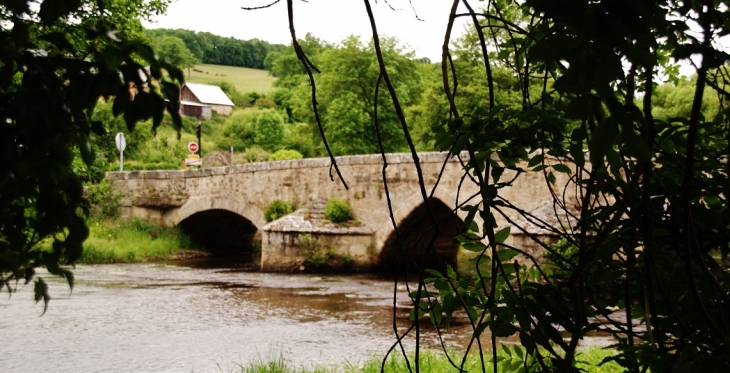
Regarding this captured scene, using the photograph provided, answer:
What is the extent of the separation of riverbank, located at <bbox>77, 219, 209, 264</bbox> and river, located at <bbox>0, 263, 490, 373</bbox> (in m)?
2.24

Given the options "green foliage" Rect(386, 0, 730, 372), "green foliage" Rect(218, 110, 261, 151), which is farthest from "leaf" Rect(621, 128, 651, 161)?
"green foliage" Rect(218, 110, 261, 151)

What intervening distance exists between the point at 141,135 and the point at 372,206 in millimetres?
15021

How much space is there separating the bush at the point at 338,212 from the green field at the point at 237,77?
5126cm

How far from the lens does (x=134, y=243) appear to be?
57.8 ft

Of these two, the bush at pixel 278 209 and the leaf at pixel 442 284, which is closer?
the leaf at pixel 442 284

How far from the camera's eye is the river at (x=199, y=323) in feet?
24.5

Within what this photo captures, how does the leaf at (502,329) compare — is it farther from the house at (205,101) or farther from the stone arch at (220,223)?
the house at (205,101)

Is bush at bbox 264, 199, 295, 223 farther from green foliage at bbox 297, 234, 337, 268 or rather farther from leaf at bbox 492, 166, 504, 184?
leaf at bbox 492, 166, 504, 184

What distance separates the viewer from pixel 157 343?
8.38 meters

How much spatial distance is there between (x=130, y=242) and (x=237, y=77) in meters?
58.3

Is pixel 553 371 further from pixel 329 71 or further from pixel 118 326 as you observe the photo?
pixel 329 71

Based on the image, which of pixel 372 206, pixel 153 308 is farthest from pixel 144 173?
pixel 153 308

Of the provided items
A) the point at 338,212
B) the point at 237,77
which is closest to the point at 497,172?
the point at 338,212

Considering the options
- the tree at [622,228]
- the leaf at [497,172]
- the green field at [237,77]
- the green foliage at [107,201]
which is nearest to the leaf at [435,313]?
the tree at [622,228]
